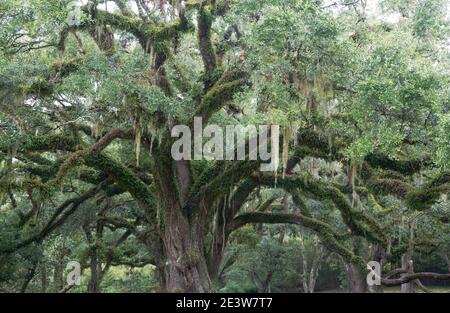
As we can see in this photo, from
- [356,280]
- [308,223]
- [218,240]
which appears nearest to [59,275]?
[218,240]

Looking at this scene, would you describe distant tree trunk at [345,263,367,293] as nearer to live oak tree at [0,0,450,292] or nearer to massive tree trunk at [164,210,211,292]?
live oak tree at [0,0,450,292]

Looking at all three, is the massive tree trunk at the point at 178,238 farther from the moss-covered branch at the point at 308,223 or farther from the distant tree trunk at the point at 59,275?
the distant tree trunk at the point at 59,275

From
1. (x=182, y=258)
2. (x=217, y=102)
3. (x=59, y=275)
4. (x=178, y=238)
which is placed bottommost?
(x=59, y=275)

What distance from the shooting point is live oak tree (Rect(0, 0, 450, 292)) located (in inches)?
337

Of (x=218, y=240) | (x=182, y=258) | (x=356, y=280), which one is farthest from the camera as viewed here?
(x=356, y=280)

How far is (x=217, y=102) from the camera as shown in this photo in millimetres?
10891

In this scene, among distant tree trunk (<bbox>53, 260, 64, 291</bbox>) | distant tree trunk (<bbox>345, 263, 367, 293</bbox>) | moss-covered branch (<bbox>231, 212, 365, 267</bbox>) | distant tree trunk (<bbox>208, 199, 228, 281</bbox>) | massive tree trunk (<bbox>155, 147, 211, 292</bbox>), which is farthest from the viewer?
distant tree trunk (<bbox>53, 260, 64, 291</bbox>)

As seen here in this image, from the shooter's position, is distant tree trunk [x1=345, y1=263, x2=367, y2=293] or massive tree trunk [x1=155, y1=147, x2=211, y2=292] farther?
distant tree trunk [x1=345, y1=263, x2=367, y2=293]

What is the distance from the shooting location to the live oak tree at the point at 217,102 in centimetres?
856

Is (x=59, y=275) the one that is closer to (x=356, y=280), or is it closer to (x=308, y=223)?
(x=308, y=223)

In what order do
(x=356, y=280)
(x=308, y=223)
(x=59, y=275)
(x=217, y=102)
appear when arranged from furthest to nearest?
(x=59, y=275), (x=356, y=280), (x=308, y=223), (x=217, y=102)

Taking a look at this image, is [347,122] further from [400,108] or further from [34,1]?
[34,1]

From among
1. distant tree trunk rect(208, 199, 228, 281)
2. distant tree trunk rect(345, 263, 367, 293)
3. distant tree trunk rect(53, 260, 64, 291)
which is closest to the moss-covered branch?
distant tree trunk rect(208, 199, 228, 281)

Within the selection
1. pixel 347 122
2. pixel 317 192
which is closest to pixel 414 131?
pixel 347 122
